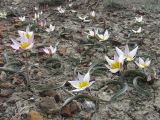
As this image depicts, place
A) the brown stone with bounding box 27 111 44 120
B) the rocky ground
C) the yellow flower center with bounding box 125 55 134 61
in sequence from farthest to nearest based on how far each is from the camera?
the yellow flower center with bounding box 125 55 134 61 → the rocky ground → the brown stone with bounding box 27 111 44 120

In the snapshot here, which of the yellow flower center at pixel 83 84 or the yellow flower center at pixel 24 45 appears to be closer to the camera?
the yellow flower center at pixel 83 84

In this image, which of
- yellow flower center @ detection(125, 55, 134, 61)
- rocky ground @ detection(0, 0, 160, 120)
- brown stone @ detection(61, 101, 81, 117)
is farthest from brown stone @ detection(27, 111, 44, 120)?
yellow flower center @ detection(125, 55, 134, 61)

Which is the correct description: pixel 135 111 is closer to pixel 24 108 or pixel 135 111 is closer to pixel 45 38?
pixel 24 108

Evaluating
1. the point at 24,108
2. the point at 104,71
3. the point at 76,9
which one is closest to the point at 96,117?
the point at 24,108

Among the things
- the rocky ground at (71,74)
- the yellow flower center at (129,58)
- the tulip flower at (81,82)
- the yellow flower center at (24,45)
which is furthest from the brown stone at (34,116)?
the yellow flower center at (129,58)

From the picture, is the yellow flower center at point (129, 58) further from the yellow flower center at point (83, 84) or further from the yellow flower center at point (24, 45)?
the yellow flower center at point (24, 45)

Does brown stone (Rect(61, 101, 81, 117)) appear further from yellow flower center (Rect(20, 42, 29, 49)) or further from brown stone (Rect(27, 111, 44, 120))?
yellow flower center (Rect(20, 42, 29, 49))

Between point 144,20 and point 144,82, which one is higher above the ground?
point 144,82

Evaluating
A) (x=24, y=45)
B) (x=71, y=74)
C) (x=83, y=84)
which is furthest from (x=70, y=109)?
(x=71, y=74)

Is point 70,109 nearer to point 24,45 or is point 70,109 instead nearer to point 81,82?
point 81,82
